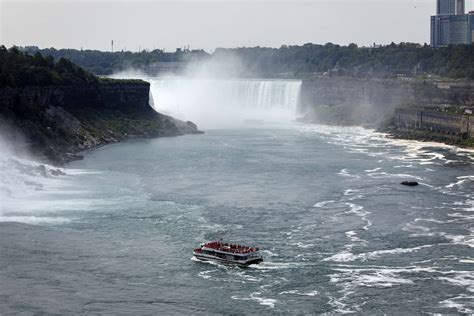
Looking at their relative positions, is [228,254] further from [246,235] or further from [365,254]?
[365,254]

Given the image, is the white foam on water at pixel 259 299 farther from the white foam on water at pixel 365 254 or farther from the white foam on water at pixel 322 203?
the white foam on water at pixel 322 203

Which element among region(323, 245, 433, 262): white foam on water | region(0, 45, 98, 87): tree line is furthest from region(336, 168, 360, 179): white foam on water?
region(0, 45, 98, 87): tree line

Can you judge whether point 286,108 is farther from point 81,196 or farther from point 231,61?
point 81,196

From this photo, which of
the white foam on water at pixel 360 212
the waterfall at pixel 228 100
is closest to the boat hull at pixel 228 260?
the white foam on water at pixel 360 212

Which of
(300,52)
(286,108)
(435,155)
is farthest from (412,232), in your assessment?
(300,52)

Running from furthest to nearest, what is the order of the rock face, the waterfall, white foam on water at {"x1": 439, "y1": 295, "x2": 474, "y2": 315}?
the waterfall → the rock face → white foam on water at {"x1": 439, "y1": 295, "x2": 474, "y2": 315}

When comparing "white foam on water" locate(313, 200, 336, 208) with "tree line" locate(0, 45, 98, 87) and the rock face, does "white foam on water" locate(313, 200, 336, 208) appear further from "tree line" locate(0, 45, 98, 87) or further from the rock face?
"tree line" locate(0, 45, 98, 87)
